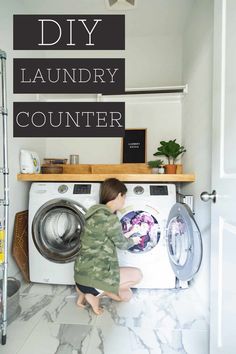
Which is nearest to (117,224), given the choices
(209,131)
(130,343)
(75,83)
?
(130,343)

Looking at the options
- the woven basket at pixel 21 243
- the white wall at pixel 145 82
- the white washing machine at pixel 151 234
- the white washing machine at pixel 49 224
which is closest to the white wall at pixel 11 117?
the woven basket at pixel 21 243

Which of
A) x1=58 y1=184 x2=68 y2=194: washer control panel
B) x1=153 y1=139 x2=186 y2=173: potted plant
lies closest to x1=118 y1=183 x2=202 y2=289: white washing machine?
x1=153 y1=139 x2=186 y2=173: potted plant

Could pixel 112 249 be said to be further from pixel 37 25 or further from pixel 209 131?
pixel 37 25

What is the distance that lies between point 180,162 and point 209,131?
3.11 feet

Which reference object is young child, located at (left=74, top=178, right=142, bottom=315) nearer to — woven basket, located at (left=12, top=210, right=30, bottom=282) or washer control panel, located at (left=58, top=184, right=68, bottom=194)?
washer control panel, located at (left=58, top=184, right=68, bottom=194)

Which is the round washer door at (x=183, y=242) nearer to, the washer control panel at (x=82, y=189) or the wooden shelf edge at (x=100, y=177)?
the wooden shelf edge at (x=100, y=177)

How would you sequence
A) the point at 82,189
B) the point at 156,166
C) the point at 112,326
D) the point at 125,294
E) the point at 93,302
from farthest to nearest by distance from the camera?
the point at 156,166 → the point at 82,189 → the point at 125,294 → the point at 93,302 → the point at 112,326

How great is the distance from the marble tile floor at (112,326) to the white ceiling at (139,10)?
8.22 feet

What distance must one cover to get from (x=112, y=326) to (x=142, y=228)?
74 centimetres

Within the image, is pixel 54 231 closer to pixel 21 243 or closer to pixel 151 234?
pixel 21 243

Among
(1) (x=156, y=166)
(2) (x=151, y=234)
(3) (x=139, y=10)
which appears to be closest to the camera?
(2) (x=151, y=234)

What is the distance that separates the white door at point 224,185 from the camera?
964 millimetres

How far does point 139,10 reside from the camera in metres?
2.20

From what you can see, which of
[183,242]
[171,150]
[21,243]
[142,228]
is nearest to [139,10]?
[171,150]
